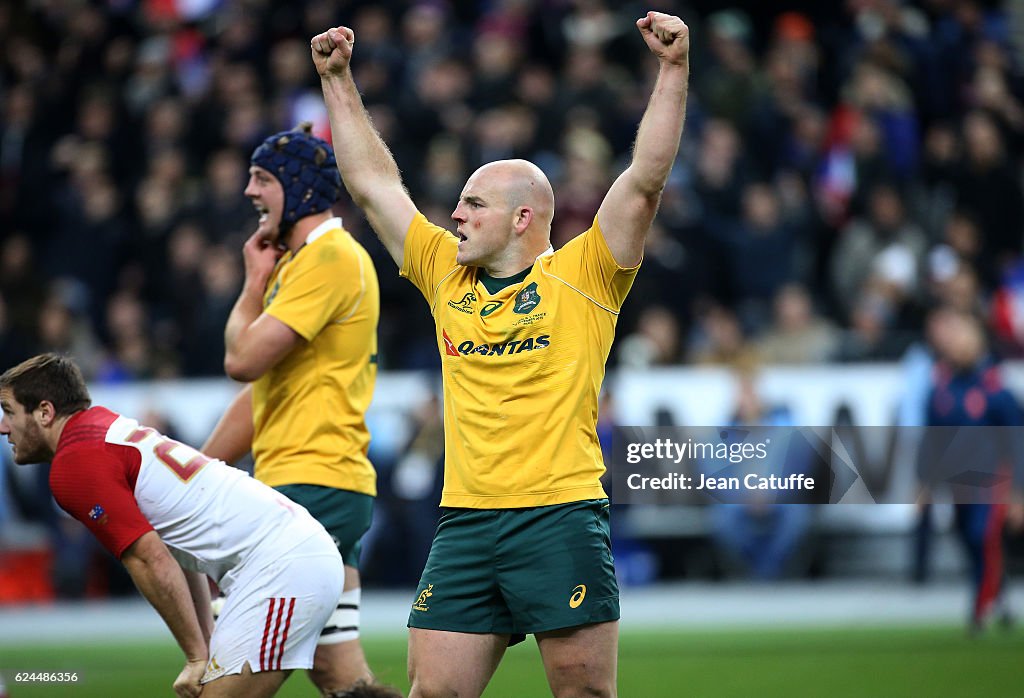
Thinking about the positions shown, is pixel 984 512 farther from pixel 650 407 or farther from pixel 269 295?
pixel 269 295

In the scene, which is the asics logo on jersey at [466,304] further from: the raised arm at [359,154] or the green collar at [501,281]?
the raised arm at [359,154]

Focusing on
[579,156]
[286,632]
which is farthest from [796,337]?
[286,632]

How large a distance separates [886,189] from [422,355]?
5.38 m

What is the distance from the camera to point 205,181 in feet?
56.2

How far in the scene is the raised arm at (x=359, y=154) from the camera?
5.83 meters

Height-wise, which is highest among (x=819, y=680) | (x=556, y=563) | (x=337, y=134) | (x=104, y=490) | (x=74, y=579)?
(x=337, y=134)

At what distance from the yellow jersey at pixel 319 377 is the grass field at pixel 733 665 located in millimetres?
2627

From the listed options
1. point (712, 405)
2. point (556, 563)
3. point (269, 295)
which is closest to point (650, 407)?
point (712, 405)

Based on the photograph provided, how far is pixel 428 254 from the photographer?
5711 mm

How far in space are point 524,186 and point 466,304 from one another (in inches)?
20.1

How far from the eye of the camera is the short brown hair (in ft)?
17.8

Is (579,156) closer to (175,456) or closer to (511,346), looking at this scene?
(511,346)

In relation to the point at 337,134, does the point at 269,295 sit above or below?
below

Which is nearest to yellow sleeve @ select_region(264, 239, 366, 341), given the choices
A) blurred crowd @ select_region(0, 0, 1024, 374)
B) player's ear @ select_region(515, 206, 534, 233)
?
player's ear @ select_region(515, 206, 534, 233)
